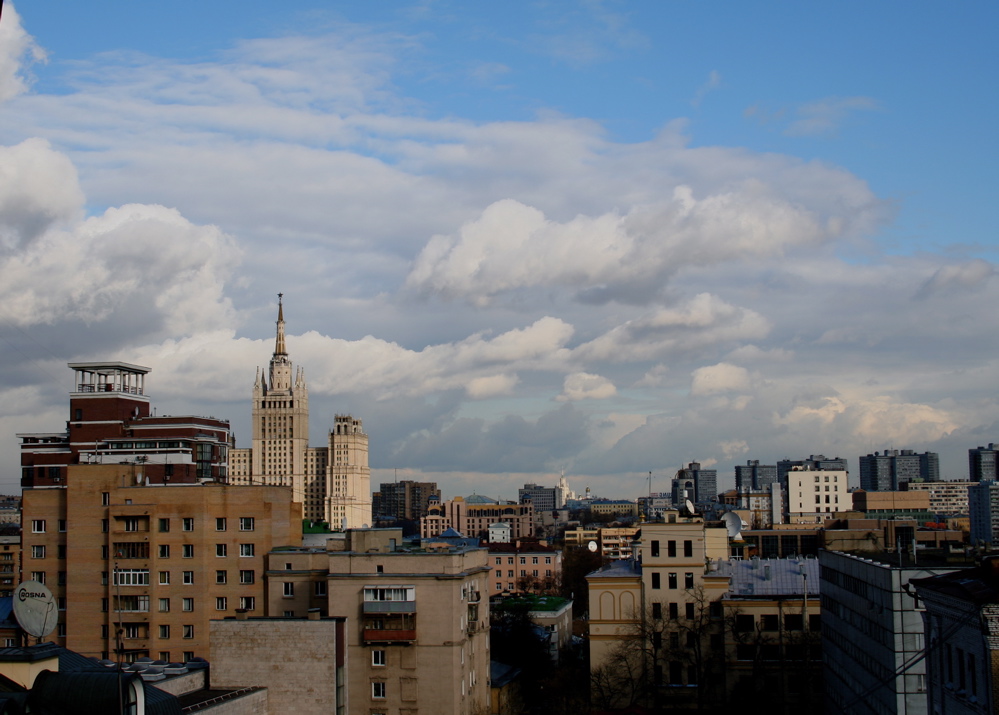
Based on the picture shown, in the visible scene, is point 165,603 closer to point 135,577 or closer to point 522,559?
point 135,577

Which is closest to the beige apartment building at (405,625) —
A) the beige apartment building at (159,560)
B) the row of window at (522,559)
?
the beige apartment building at (159,560)

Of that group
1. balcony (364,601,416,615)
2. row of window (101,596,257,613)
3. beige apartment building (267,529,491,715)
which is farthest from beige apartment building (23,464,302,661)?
balcony (364,601,416,615)

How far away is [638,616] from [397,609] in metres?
18.3

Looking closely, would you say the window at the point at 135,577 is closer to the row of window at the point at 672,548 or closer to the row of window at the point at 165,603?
the row of window at the point at 165,603

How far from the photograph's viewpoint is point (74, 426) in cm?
11762

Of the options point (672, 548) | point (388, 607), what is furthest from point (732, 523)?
point (388, 607)

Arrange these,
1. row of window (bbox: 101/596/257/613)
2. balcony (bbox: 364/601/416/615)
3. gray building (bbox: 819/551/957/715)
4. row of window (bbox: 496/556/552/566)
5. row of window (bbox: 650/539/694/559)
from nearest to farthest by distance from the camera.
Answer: gray building (bbox: 819/551/957/715) < balcony (bbox: 364/601/416/615) < row of window (bbox: 101/596/257/613) < row of window (bbox: 650/539/694/559) < row of window (bbox: 496/556/552/566)

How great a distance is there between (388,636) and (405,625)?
41.6 inches

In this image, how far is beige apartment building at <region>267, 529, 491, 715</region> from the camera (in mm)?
60438

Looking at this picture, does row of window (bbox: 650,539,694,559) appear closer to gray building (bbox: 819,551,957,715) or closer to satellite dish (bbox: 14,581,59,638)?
gray building (bbox: 819,551,957,715)

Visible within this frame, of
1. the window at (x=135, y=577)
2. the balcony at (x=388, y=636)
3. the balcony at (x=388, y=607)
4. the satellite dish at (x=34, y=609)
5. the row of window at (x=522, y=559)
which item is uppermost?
the satellite dish at (x=34, y=609)

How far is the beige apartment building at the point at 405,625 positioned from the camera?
6044 centimetres

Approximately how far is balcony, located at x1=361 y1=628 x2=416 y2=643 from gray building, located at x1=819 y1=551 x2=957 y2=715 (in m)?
22.4

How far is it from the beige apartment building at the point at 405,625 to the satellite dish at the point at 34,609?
17969mm
